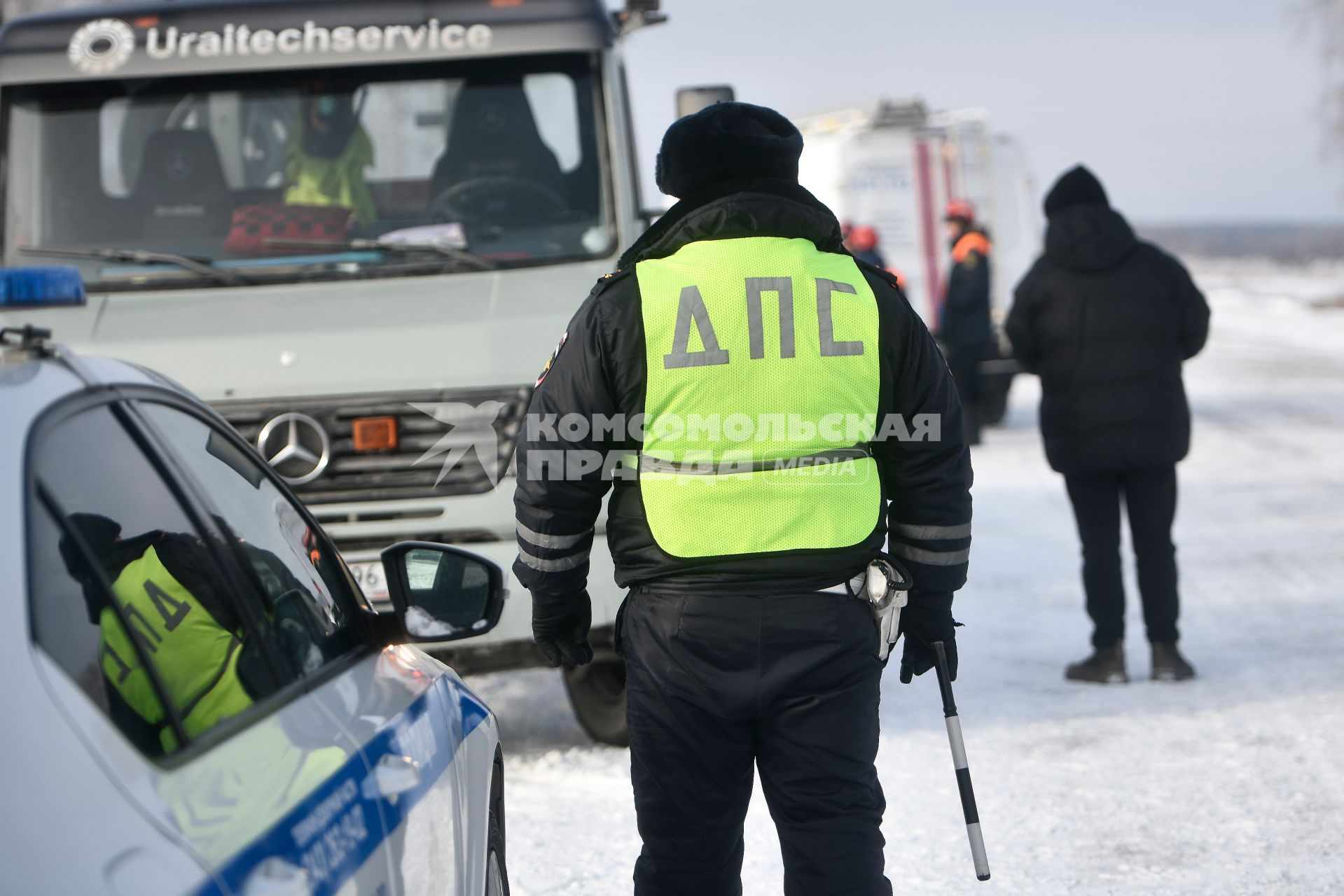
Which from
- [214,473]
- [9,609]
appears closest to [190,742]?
[9,609]

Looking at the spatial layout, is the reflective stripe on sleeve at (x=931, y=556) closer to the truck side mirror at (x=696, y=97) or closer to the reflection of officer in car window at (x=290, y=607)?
the reflection of officer in car window at (x=290, y=607)

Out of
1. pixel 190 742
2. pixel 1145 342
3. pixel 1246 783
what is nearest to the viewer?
pixel 190 742

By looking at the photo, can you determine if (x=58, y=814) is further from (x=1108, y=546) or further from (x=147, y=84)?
(x=1108, y=546)

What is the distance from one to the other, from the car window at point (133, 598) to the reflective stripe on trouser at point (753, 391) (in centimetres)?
91

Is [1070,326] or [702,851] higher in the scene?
[1070,326]

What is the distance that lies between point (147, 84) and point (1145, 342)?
149 inches

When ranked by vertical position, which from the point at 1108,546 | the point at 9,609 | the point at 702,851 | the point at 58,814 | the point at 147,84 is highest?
the point at 147,84

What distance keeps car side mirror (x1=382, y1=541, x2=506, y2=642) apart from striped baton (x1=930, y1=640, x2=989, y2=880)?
977 mm

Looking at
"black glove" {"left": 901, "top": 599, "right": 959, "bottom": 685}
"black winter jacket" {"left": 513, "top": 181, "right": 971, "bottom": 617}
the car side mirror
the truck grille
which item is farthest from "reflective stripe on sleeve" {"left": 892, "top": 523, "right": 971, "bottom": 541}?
the truck grille

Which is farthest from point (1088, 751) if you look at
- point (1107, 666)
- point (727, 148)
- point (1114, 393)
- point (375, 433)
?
point (727, 148)

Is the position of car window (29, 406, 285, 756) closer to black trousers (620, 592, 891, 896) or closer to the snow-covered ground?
black trousers (620, 592, 891, 896)

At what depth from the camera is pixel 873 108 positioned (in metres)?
16.8

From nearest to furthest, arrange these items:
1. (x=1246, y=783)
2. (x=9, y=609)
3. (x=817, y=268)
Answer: (x=9, y=609)
(x=817, y=268)
(x=1246, y=783)

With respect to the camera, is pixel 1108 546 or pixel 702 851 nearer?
pixel 702 851
